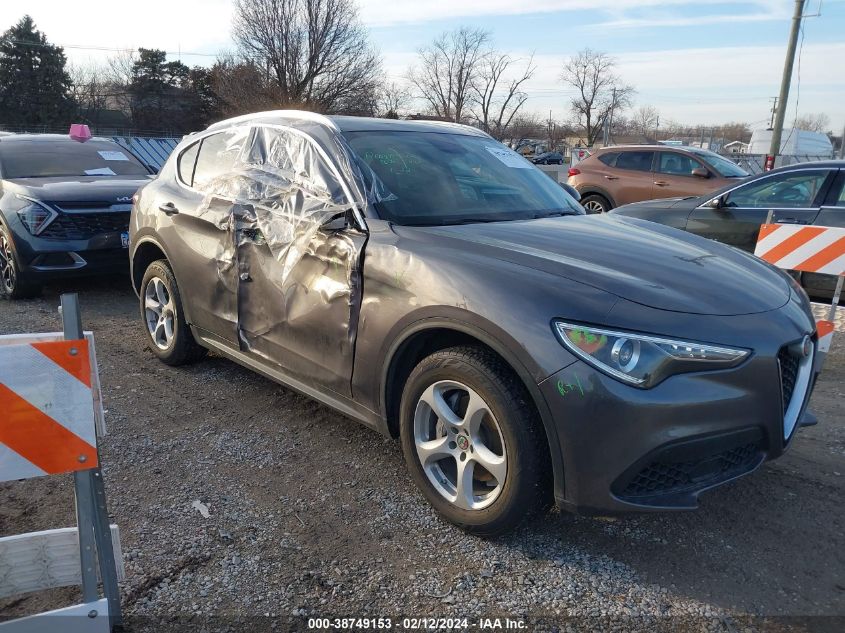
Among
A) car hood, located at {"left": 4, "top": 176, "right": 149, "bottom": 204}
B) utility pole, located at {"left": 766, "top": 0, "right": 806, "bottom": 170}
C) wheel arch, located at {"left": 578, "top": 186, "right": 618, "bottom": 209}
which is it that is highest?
utility pole, located at {"left": 766, "top": 0, "right": 806, "bottom": 170}

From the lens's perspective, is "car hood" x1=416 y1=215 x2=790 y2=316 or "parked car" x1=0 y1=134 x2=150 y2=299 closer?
"car hood" x1=416 y1=215 x2=790 y2=316

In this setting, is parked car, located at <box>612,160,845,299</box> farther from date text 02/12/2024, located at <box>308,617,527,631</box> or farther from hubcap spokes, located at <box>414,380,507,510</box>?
date text 02/12/2024, located at <box>308,617,527,631</box>

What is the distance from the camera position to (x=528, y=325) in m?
2.44

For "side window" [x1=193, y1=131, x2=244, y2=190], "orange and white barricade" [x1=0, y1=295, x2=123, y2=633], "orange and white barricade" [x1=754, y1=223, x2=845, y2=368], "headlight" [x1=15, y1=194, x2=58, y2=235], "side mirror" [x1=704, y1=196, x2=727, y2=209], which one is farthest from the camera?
"side mirror" [x1=704, y1=196, x2=727, y2=209]

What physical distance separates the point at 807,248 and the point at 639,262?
3.06 m

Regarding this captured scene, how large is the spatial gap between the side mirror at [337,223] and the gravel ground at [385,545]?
1194mm

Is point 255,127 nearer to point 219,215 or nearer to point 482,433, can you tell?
point 219,215

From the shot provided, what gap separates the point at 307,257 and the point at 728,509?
7.54 feet

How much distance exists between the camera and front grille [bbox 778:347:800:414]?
256cm

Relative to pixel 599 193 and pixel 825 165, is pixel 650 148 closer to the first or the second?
pixel 599 193

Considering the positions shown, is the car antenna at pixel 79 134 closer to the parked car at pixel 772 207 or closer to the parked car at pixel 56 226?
the parked car at pixel 56 226

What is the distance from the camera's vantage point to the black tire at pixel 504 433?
97.6 inches

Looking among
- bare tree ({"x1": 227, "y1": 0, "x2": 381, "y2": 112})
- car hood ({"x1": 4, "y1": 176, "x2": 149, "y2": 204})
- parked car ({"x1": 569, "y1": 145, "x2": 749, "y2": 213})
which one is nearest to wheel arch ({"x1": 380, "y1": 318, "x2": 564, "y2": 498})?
car hood ({"x1": 4, "y1": 176, "x2": 149, "y2": 204})

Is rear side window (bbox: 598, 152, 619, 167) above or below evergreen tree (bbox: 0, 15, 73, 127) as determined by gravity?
below
